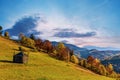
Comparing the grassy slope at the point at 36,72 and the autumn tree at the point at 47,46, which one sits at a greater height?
the autumn tree at the point at 47,46

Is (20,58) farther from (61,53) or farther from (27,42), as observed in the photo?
(27,42)

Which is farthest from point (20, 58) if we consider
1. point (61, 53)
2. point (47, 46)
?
point (47, 46)

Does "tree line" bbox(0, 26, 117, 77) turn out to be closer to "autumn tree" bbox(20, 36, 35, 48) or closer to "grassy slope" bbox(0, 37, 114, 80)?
"autumn tree" bbox(20, 36, 35, 48)

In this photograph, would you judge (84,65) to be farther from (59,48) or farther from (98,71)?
(59,48)

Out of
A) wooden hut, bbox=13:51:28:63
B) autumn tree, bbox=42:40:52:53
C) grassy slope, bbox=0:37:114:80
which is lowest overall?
grassy slope, bbox=0:37:114:80

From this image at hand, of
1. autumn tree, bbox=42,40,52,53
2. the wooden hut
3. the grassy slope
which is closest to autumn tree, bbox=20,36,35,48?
autumn tree, bbox=42,40,52,53

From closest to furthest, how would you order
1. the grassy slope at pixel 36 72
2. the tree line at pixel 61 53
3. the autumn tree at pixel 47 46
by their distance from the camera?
the grassy slope at pixel 36 72 < the tree line at pixel 61 53 < the autumn tree at pixel 47 46

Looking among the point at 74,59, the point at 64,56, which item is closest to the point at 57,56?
the point at 64,56

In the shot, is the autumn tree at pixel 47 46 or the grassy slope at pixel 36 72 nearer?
the grassy slope at pixel 36 72

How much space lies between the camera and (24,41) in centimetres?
16488

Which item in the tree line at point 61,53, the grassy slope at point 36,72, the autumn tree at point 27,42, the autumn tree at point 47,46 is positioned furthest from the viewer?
the autumn tree at point 47,46

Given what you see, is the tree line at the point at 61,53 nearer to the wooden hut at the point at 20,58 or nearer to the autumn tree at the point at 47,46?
the autumn tree at the point at 47,46

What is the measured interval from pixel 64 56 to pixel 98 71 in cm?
2430

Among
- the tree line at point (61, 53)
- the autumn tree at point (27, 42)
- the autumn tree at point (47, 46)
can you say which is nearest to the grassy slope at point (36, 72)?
the tree line at point (61, 53)
